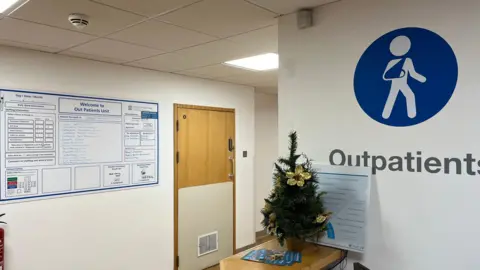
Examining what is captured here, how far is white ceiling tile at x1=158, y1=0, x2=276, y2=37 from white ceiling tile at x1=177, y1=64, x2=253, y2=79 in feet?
4.08

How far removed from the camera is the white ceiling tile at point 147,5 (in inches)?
76.0

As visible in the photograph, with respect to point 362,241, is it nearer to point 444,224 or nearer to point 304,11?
point 444,224

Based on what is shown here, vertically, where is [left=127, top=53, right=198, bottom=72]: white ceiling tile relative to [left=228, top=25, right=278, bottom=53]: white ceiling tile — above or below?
above

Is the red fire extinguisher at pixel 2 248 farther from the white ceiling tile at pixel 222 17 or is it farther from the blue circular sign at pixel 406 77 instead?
the blue circular sign at pixel 406 77

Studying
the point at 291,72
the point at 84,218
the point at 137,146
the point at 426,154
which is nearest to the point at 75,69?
the point at 137,146

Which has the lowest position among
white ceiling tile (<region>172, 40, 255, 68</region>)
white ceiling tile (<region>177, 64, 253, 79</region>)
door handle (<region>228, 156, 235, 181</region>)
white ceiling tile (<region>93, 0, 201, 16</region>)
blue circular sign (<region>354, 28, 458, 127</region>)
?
door handle (<region>228, 156, 235, 181</region>)

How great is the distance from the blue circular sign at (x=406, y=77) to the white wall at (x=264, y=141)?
4.01 metres

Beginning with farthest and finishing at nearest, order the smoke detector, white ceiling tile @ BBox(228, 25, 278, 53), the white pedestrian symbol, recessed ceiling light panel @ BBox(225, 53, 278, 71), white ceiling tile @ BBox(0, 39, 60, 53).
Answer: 1. recessed ceiling light panel @ BBox(225, 53, 278, 71)
2. white ceiling tile @ BBox(0, 39, 60, 53)
3. white ceiling tile @ BBox(228, 25, 278, 53)
4. the smoke detector
5. the white pedestrian symbol

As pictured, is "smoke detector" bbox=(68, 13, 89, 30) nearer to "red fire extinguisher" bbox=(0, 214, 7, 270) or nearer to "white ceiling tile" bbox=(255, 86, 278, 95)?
"red fire extinguisher" bbox=(0, 214, 7, 270)

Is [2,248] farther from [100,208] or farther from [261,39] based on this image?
[261,39]

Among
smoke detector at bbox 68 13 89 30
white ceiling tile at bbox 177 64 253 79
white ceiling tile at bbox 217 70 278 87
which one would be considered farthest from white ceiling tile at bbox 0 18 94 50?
white ceiling tile at bbox 217 70 278 87

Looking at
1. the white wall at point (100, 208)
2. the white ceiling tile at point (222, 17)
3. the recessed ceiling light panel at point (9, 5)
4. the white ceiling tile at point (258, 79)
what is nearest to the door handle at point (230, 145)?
the white wall at point (100, 208)

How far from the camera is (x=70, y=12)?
2.09m

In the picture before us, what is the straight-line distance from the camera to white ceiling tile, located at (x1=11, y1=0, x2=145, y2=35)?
196cm
